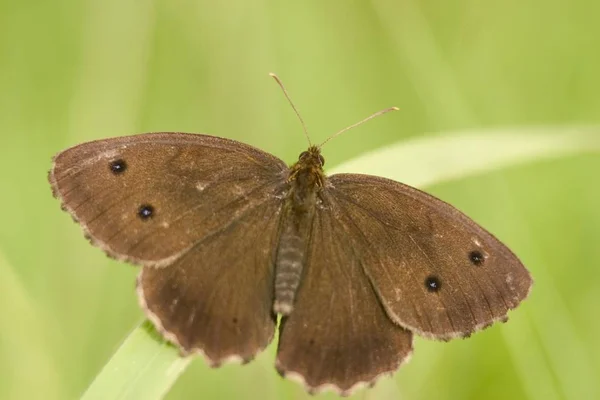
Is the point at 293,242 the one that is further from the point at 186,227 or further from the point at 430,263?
the point at 430,263

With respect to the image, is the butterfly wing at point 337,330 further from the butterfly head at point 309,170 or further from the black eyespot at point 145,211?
the black eyespot at point 145,211

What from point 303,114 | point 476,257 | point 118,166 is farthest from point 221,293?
point 303,114

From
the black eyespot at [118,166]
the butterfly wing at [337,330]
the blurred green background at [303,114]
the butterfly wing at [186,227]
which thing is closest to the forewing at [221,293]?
the butterfly wing at [186,227]

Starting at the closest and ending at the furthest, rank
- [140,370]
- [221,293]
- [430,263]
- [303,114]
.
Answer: [140,370] < [221,293] < [430,263] < [303,114]

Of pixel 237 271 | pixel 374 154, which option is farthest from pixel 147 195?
pixel 374 154

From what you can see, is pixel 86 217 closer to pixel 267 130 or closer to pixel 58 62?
pixel 267 130

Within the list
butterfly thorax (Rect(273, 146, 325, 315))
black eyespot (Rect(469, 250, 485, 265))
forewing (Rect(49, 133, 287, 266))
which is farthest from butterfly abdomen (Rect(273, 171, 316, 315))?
black eyespot (Rect(469, 250, 485, 265))

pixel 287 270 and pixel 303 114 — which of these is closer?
pixel 287 270
